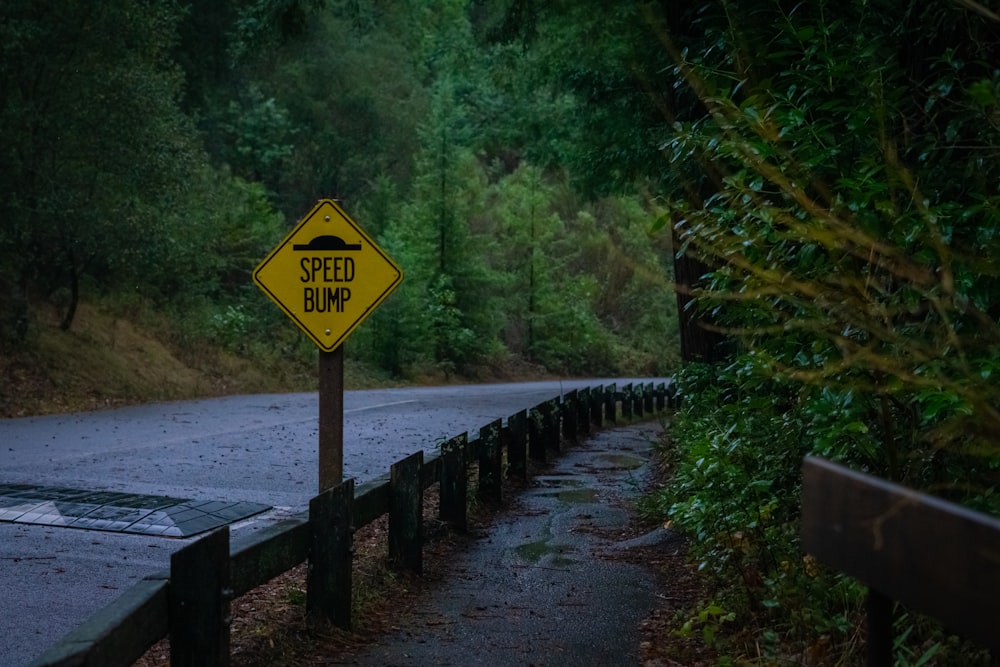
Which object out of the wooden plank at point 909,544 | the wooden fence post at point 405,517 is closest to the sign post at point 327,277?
the wooden fence post at point 405,517

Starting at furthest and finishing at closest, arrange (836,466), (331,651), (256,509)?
1. (256,509)
2. (331,651)
3. (836,466)

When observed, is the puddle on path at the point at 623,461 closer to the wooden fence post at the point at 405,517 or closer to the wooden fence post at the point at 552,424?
the wooden fence post at the point at 552,424

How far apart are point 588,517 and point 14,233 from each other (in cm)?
1596

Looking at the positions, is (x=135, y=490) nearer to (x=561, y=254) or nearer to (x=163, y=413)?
(x=163, y=413)

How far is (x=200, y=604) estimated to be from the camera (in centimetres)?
478

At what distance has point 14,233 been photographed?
74.4ft

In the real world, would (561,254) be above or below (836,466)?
above

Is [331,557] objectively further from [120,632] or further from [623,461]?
[623,461]

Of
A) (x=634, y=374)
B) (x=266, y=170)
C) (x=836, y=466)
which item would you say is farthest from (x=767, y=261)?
(x=634, y=374)

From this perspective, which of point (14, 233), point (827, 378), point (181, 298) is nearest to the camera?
point (827, 378)

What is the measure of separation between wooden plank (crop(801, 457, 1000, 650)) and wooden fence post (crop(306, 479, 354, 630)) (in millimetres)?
3241

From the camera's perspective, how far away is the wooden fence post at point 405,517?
7.82 metres

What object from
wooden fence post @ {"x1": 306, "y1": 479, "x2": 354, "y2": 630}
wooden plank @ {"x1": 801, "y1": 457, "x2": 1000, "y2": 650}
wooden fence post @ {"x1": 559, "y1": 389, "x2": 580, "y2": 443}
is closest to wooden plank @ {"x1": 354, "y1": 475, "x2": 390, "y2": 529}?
wooden fence post @ {"x1": 306, "y1": 479, "x2": 354, "y2": 630}

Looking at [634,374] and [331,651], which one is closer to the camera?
[331,651]
